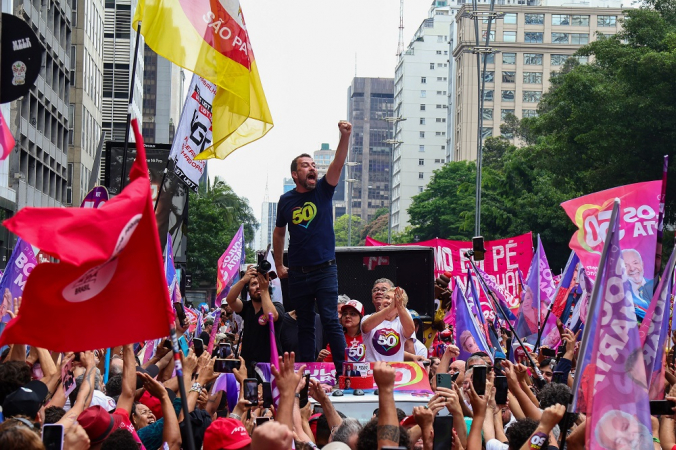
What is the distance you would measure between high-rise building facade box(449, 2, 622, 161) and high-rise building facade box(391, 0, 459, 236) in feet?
108

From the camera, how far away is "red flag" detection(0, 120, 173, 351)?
4633 millimetres

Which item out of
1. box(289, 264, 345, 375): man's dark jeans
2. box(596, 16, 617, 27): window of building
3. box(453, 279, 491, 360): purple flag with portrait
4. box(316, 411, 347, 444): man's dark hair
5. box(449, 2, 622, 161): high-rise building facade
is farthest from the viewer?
box(596, 16, 617, 27): window of building

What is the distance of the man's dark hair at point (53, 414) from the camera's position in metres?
5.82

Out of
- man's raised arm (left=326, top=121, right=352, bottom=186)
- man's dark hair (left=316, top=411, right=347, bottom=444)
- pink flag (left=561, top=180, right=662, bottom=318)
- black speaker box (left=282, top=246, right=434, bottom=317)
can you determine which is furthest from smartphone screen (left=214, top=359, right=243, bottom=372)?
black speaker box (left=282, top=246, right=434, bottom=317)

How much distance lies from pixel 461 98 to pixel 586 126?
83.8 metres

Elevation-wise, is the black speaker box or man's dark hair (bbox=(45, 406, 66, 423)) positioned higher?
the black speaker box

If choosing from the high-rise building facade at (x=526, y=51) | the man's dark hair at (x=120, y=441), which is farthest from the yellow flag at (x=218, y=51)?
the high-rise building facade at (x=526, y=51)

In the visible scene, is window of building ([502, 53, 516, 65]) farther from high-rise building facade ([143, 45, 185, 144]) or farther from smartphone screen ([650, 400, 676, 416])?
smartphone screen ([650, 400, 676, 416])

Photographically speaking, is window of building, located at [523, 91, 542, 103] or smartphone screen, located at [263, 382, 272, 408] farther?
window of building, located at [523, 91, 542, 103]

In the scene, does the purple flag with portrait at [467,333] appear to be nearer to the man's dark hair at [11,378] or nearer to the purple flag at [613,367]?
the purple flag at [613,367]

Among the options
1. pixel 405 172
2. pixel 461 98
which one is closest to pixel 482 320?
pixel 461 98

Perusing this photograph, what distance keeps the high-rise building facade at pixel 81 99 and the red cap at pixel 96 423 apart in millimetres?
50802

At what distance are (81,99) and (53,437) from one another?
179 ft

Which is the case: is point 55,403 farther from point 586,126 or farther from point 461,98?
point 461,98
